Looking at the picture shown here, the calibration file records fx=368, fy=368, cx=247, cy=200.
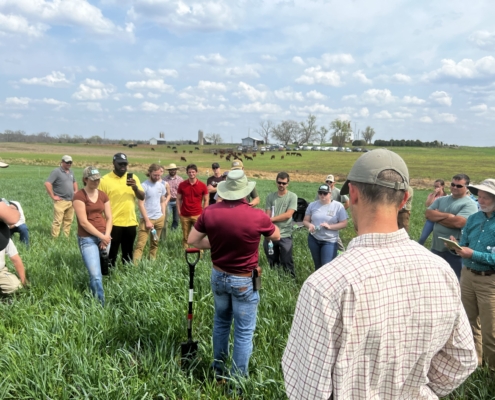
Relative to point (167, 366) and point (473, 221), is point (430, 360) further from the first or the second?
point (473, 221)

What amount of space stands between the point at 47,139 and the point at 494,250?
12952 centimetres

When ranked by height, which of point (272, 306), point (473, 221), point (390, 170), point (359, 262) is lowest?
point (272, 306)

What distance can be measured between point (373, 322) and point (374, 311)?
43 mm

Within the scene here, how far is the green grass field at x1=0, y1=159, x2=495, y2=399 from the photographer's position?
2.88 metres

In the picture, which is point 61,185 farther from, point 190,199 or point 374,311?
point 374,311

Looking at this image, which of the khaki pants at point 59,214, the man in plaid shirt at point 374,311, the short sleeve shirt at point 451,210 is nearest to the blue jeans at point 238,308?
the man in plaid shirt at point 374,311

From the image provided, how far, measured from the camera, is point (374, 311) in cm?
132

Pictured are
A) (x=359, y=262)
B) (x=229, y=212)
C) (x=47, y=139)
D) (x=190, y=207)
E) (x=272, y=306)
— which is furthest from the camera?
(x=47, y=139)

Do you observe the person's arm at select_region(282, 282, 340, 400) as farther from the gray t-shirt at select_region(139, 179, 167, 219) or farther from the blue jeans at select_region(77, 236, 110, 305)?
the gray t-shirt at select_region(139, 179, 167, 219)

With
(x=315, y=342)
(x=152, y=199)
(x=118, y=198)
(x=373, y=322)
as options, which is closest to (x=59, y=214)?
(x=152, y=199)

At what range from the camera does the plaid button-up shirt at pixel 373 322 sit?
4.26 ft

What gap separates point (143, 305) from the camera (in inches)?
164

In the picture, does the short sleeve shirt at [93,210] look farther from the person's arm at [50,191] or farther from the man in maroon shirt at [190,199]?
the person's arm at [50,191]

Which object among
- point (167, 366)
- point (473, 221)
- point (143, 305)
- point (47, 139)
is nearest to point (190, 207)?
point (143, 305)
